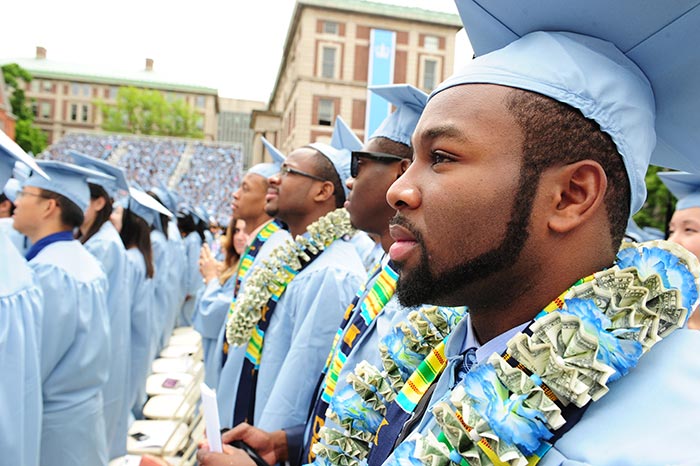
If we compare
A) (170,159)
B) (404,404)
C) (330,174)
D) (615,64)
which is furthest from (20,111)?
(615,64)

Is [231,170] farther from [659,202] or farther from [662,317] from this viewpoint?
[662,317]

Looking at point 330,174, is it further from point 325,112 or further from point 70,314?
point 325,112

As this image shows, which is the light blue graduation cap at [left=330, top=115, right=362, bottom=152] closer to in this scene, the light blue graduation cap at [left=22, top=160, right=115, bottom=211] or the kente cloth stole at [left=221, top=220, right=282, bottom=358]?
the kente cloth stole at [left=221, top=220, right=282, bottom=358]

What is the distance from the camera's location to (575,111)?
3.76 ft

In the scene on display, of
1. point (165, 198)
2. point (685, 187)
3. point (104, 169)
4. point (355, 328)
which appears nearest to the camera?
point (355, 328)

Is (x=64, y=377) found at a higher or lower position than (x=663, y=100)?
lower

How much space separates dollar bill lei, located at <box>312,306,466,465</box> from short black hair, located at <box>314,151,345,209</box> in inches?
86.2

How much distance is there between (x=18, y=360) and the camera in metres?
2.66

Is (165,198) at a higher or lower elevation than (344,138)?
lower

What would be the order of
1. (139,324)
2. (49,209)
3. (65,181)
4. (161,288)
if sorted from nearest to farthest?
(49,209) → (65,181) → (139,324) → (161,288)

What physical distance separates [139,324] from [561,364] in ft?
19.0

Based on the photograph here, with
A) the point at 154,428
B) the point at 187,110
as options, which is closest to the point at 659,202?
the point at 154,428

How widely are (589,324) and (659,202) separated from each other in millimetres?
18338

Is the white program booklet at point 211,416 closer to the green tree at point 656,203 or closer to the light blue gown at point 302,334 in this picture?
the light blue gown at point 302,334
